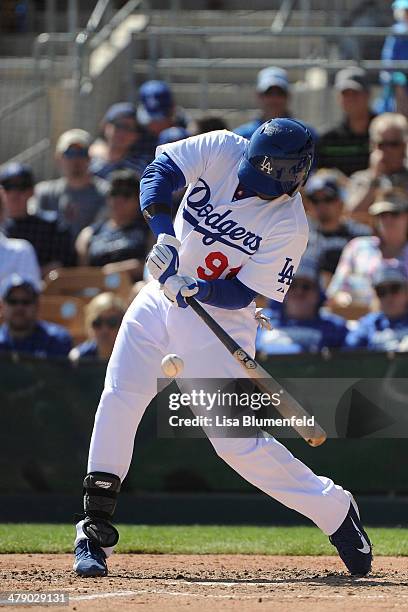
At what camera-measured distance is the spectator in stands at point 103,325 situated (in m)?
8.31

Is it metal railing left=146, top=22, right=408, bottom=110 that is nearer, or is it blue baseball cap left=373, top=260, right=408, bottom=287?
blue baseball cap left=373, top=260, right=408, bottom=287

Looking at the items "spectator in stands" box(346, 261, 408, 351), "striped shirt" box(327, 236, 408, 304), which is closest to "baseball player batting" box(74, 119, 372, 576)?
"spectator in stands" box(346, 261, 408, 351)

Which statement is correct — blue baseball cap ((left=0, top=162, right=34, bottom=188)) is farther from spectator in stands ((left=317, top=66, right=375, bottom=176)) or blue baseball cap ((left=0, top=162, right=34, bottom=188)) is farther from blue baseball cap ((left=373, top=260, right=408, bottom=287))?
blue baseball cap ((left=373, top=260, right=408, bottom=287))

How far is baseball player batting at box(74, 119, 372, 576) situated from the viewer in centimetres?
528

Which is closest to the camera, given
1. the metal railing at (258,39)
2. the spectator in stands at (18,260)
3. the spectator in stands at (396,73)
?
the spectator in stands at (18,260)

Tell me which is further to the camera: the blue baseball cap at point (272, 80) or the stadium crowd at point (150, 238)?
the blue baseball cap at point (272, 80)

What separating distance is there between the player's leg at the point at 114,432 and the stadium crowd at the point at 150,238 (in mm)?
2989

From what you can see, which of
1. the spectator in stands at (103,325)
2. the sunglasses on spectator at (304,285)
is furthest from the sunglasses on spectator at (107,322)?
the sunglasses on spectator at (304,285)

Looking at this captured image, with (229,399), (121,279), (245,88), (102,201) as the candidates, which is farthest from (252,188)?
(245,88)

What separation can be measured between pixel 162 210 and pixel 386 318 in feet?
11.7

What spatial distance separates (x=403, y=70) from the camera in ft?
36.4

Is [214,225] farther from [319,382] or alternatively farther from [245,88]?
[245,88]

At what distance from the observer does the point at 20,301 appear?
28.1ft

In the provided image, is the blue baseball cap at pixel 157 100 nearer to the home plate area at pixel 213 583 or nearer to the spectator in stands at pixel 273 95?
the spectator in stands at pixel 273 95
